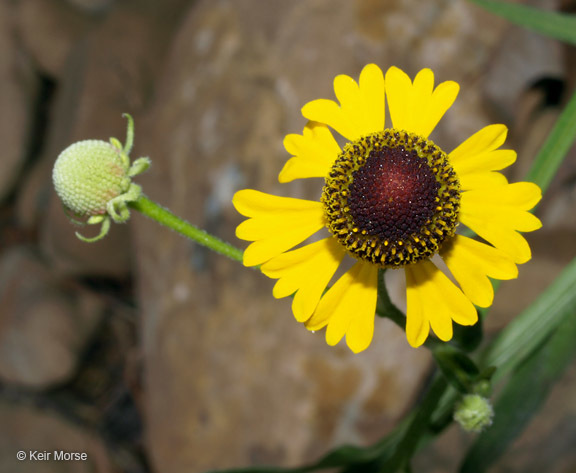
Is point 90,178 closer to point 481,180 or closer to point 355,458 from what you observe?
point 481,180

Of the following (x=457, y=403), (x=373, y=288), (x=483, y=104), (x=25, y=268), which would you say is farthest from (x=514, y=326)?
(x=25, y=268)

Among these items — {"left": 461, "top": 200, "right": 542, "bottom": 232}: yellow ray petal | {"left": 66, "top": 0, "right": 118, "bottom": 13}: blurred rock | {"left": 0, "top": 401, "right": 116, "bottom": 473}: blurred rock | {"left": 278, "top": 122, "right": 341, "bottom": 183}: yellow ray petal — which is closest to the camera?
{"left": 461, "top": 200, "right": 542, "bottom": 232}: yellow ray petal

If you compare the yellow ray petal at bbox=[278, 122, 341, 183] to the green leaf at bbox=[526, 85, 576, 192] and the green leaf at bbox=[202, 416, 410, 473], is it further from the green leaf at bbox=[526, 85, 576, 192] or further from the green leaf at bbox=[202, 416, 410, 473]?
the green leaf at bbox=[202, 416, 410, 473]

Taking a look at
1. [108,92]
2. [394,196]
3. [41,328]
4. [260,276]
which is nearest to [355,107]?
[394,196]

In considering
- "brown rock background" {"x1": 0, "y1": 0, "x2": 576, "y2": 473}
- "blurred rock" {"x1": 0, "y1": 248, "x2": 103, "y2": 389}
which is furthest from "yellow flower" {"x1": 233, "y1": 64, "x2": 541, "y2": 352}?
"blurred rock" {"x1": 0, "y1": 248, "x2": 103, "y2": 389}

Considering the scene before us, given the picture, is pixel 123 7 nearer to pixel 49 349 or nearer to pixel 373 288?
pixel 49 349
